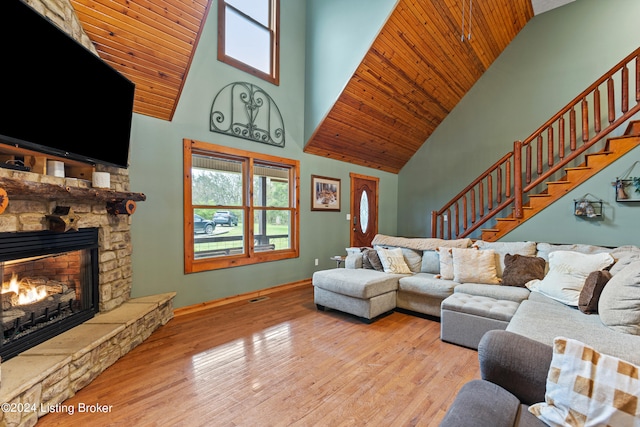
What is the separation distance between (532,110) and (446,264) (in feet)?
13.3

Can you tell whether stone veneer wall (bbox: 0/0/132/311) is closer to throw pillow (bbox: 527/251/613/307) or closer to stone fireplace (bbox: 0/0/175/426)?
stone fireplace (bbox: 0/0/175/426)

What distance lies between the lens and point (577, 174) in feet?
12.3

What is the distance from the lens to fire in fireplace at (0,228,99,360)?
2021mm

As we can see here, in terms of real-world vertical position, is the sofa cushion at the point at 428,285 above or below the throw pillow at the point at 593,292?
below

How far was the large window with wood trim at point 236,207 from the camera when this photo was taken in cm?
376

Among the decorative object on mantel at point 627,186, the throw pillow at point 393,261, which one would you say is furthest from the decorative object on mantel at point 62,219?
→ the decorative object on mantel at point 627,186

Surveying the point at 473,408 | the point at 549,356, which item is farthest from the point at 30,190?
the point at 549,356

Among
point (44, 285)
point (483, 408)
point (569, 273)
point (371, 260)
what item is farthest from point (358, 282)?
point (44, 285)

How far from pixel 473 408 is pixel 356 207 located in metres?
5.09

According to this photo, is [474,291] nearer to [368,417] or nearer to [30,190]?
[368,417]

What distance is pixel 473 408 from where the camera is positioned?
3.73 feet

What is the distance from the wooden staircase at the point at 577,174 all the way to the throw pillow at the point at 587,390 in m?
3.52

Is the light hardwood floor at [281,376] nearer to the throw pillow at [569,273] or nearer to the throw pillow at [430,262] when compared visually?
the throw pillow at [430,262]

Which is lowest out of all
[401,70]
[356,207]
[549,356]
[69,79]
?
[549,356]
